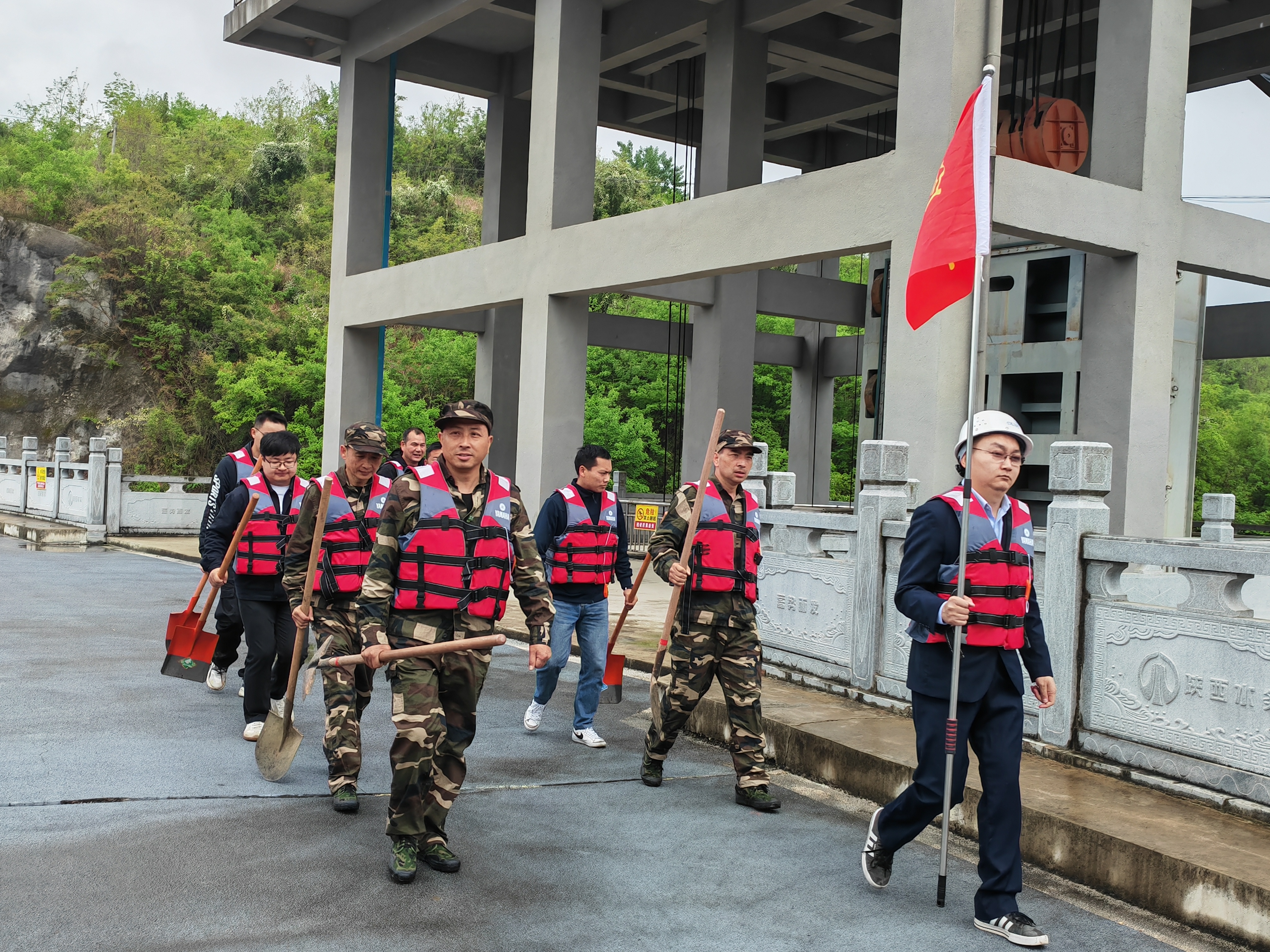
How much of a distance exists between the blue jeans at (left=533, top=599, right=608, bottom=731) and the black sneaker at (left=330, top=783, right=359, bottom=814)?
2059 mm

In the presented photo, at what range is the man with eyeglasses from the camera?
14.6 ft

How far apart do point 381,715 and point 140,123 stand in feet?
200

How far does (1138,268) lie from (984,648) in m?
7.34

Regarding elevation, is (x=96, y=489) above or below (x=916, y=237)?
below

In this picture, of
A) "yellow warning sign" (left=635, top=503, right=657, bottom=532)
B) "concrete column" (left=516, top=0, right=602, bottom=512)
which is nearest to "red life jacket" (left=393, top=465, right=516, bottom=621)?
"concrete column" (left=516, top=0, right=602, bottom=512)

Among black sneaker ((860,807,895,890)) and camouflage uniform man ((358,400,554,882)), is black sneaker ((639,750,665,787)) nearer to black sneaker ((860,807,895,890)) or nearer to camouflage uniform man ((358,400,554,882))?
camouflage uniform man ((358,400,554,882))

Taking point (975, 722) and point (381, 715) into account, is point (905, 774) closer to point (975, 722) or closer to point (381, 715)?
point (975, 722)

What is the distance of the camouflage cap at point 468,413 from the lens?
509cm

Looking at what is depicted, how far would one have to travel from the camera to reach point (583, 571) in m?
7.84

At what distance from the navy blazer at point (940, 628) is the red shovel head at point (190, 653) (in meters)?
5.76

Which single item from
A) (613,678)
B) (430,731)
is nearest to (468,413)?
(430,731)

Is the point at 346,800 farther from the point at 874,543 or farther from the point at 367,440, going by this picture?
the point at 874,543

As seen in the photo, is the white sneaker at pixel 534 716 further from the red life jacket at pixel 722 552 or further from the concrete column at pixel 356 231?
the concrete column at pixel 356 231

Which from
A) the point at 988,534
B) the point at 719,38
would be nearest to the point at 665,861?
the point at 988,534
